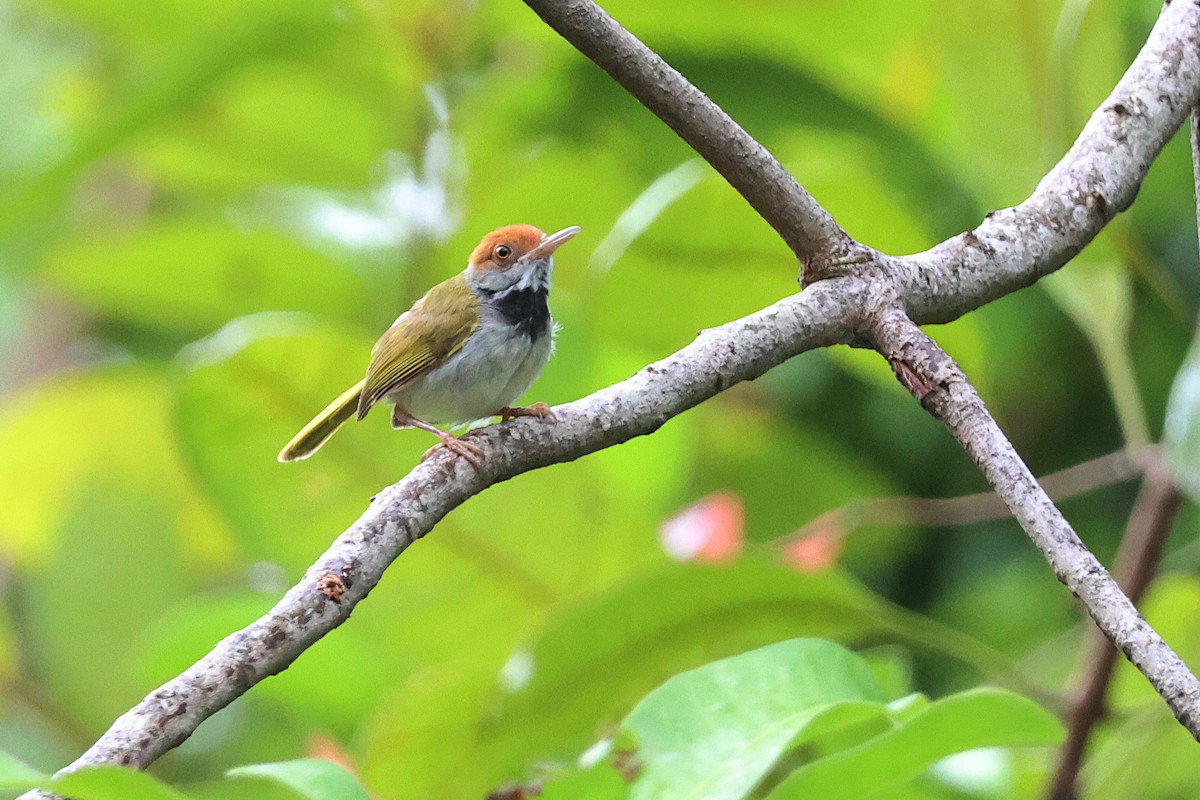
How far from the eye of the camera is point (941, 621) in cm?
302

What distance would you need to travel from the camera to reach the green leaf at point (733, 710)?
1600 mm

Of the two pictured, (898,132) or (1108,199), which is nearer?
(1108,199)

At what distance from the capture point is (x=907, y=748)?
1.59 metres

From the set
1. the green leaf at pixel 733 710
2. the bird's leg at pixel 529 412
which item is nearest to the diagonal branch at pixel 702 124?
the bird's leg at pixel 529 412

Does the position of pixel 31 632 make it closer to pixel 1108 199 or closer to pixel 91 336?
pixel 91 336

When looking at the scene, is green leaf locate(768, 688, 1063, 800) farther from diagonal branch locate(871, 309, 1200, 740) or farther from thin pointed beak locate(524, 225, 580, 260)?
thin pointed beak locate(524, 225, 580, 260)

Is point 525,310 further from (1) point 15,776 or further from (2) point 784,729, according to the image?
(1) point 15,776

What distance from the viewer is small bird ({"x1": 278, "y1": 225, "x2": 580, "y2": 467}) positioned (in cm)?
211

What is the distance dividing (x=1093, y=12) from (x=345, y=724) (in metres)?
1.95

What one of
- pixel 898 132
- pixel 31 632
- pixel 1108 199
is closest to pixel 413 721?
pixel 1108 199

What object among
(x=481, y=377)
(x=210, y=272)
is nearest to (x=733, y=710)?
(x=481, y=377)

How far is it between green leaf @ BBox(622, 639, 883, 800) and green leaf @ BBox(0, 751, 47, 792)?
0.76m

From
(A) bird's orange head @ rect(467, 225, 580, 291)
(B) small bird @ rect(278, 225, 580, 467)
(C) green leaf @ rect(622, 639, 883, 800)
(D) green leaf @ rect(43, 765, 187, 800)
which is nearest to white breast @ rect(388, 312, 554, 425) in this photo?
(B) small bird @ rect(278, 225, 580, 467)

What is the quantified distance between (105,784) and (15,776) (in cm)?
14
